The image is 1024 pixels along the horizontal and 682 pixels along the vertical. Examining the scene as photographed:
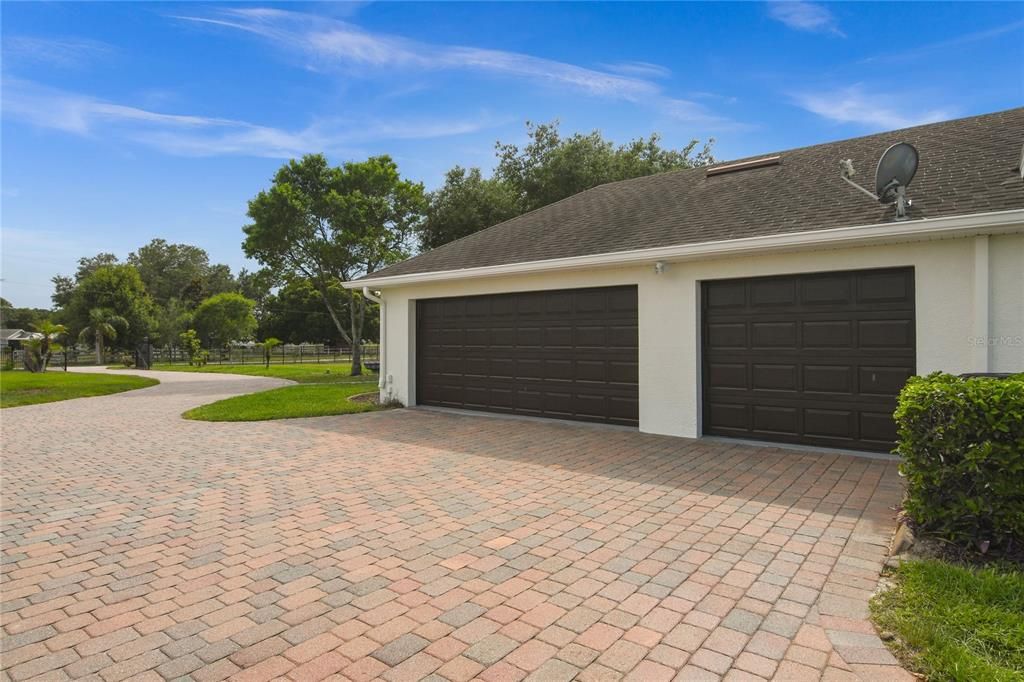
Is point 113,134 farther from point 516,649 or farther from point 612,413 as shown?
point 516,649

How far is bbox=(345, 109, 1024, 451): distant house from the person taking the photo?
593 centimetres

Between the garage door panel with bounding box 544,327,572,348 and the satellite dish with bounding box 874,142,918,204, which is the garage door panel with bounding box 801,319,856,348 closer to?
the satellite dish with bounding box 874,142,918,204

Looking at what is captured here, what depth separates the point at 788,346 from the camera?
6930 millimetres

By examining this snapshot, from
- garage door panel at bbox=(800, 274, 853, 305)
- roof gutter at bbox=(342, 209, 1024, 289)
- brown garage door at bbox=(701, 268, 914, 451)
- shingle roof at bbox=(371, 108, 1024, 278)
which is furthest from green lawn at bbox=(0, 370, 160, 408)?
garage door panel at bbox=(800, 274, 853, 305)

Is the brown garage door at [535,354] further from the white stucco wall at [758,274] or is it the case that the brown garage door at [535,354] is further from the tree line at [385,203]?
the tree line at [385,203]

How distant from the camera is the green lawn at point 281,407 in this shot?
10.1 m

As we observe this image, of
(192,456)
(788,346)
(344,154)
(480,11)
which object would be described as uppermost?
(344,154)

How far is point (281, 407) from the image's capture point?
438 inches

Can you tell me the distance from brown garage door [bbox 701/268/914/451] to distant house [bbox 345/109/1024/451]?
2 centimetres

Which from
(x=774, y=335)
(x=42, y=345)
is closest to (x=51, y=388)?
(x=42, y=345)

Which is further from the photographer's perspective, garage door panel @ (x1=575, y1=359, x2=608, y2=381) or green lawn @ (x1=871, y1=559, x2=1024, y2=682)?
garage door panel @ (x1=575, y1=359, x2=608, y2=381)

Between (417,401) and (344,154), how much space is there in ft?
50.8

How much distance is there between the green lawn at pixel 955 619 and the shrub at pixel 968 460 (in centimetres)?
30

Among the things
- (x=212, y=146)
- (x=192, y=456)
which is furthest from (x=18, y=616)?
(x=212, y=146)
